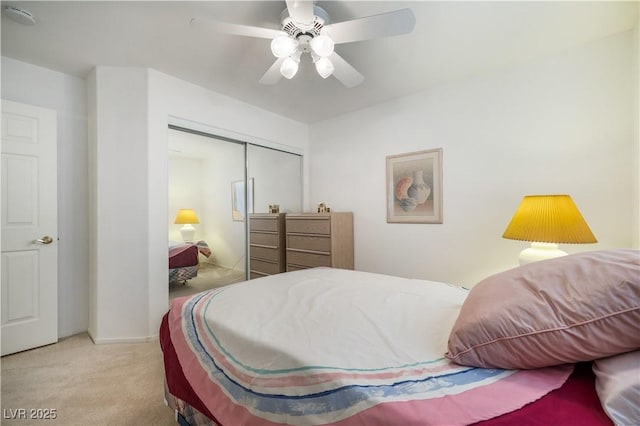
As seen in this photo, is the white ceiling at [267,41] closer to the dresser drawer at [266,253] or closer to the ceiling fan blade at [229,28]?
the ceiling fan blade at [229,28]

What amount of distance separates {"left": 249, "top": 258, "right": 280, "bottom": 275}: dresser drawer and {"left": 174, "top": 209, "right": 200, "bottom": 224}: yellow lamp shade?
854mm

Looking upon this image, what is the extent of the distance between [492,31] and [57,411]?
3604 millimetres

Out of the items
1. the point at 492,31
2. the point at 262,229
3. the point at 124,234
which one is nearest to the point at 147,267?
the point at 124,234

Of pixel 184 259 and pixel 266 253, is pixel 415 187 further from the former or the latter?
pixel 184 259

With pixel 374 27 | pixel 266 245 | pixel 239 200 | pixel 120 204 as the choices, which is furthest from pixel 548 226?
pixel 120 204

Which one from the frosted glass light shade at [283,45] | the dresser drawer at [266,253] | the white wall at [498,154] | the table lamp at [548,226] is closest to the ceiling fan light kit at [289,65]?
the frosted glass light shade at [283,45]

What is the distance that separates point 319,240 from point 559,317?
2436mm

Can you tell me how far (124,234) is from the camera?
2.28m

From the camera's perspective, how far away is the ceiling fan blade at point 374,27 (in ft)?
4.28

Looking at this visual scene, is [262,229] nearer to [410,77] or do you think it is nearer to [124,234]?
[124,234]

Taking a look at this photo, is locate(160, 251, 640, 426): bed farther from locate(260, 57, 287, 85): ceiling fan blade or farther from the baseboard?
locate(260, 57, 287, 85): ceiling fan blade

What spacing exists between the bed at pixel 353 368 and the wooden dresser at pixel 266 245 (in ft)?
6.00

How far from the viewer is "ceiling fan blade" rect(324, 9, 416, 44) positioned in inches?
51.3

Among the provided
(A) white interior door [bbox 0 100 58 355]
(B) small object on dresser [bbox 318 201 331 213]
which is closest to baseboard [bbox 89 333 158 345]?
(A) white interior door [bbox 0 100 58 355]
